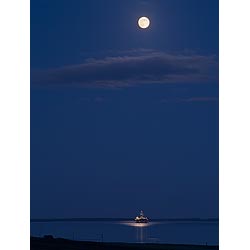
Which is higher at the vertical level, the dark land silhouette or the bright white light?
the bright white light

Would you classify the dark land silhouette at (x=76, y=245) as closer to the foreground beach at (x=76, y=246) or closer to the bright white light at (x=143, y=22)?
the foreground beach at (x=76, y=246)

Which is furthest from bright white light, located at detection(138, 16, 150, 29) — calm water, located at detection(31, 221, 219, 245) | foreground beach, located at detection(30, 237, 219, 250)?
foreground beach, located at detection(30, 237, 219, 250)

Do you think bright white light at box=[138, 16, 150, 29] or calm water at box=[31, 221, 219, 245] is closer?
bright white light at box=[138, 16, 150, 29]

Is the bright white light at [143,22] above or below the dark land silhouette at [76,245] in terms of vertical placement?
above

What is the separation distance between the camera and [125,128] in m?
6.43

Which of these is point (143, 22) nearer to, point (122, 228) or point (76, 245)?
point (76, 245)

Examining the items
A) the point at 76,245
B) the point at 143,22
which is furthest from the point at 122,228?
the point at 143,22

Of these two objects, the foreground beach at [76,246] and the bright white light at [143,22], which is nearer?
the bright white light at [143,22]

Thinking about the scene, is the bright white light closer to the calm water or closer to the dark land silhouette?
the calm water

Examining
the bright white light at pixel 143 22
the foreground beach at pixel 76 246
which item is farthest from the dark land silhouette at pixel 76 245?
the bright white light at pixel 143 22

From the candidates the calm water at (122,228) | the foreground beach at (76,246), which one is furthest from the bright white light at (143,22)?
the foreground beach at (76,246)
